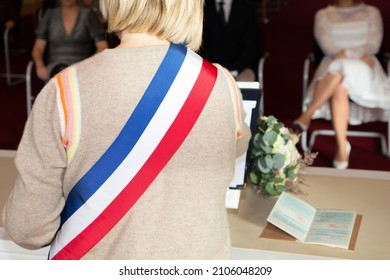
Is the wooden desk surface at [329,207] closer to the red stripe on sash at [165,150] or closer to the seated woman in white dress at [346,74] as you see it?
the red stripe on sash at [165,150]

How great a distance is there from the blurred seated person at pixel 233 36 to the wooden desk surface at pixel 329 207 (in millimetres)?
2433

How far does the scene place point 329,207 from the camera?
208 cm

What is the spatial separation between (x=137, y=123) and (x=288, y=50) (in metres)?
7.03

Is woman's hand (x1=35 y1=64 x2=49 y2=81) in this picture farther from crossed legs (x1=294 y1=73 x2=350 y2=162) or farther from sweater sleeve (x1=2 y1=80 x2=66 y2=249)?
sweater sleeve (x1=2 y1=80 x2=66 y2=249)

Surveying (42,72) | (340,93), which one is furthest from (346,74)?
(42,72)

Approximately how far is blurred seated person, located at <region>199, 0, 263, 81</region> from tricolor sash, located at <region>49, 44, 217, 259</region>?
339cm

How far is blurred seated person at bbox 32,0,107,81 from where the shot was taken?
15.7 ft

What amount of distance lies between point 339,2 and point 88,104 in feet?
12.3

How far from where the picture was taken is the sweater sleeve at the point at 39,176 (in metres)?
1.27

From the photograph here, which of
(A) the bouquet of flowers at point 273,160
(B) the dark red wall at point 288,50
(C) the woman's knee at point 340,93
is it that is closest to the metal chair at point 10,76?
(B) the dark red wall at point 288,50

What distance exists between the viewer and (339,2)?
471 cm

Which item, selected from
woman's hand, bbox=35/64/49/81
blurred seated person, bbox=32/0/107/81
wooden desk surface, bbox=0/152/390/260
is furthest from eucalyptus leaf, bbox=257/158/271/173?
woman's hand, bbox=35/64/49/81

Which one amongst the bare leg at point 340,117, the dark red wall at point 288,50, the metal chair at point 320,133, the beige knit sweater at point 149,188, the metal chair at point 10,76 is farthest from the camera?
the metal chair at point 10,76
